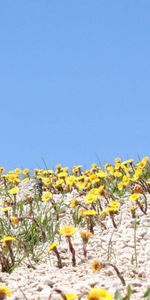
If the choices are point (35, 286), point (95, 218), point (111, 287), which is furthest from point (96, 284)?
point (95, 218)

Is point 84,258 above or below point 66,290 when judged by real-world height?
above

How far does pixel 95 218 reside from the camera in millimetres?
5195

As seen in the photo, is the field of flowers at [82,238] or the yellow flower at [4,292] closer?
the yellow flower at [4,292]

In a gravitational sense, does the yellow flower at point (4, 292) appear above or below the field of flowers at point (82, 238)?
below

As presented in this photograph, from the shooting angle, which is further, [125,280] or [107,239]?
[107,239]

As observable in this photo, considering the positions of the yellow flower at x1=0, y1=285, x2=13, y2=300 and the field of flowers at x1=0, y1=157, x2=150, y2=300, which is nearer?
the yellow flower at x1=0, y1=285, x2=13, y2=300

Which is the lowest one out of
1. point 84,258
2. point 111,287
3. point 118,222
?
point 111,287

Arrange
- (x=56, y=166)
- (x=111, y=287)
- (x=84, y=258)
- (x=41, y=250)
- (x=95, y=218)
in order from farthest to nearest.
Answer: (x=56, y=166) → (x=95, y=218) → (x=41, y=250) → (x=84, y=258) → (x=111, y=287)

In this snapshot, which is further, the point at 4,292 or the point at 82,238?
the point at 82,238

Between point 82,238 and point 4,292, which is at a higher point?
point 82,238

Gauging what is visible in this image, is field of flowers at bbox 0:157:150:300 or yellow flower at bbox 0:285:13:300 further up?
field of flowers at bbox 0:157:150:300

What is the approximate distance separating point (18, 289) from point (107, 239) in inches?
47.5

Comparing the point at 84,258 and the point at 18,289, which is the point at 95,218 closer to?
the point at 84,258

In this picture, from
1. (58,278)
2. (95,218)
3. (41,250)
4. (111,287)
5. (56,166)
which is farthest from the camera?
(56,166)
